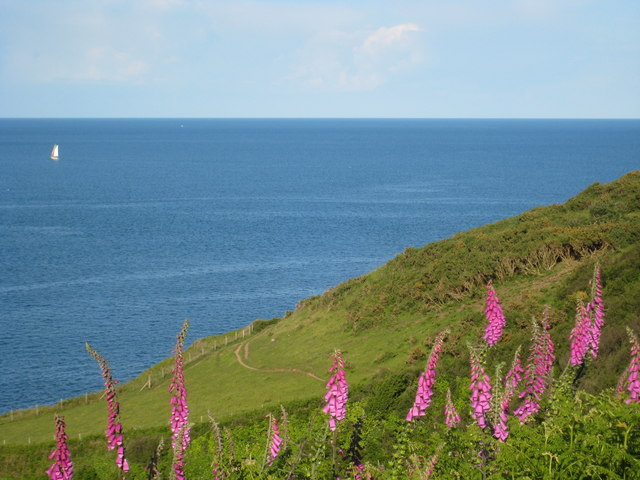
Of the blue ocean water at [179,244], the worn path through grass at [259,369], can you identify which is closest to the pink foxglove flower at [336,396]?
the worn path through grass at [259,369]

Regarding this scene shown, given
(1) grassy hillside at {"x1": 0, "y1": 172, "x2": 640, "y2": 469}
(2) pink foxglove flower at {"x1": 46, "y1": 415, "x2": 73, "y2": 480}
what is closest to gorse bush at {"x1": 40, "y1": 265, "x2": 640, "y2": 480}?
(2) pink foxglove flower at {"x1": 46, "y1": 415, "x2": 73, "y2": 480}

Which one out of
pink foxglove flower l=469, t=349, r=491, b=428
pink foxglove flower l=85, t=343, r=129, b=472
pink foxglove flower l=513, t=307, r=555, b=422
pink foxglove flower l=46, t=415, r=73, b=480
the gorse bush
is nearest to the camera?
the gorse bush

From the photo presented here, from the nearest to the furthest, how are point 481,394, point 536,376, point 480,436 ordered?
1. point 480,436
2. point 481,394
3. point 536,376

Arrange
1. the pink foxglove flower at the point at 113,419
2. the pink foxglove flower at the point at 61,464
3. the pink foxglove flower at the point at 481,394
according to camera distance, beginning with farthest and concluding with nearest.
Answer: the pink foxglove flower at the point at 481,394, the pink foxglove flower at the point at 61,464, the pink foxglove flower at the point at 113,419

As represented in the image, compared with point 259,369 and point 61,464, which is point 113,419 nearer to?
point 61,464

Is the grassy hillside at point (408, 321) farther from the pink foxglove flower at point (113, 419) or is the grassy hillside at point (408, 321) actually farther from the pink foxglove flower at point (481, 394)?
the pink foxglove flower at point (113, 419)

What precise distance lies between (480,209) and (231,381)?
298 ft

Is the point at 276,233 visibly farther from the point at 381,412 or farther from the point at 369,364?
the point at 381,412

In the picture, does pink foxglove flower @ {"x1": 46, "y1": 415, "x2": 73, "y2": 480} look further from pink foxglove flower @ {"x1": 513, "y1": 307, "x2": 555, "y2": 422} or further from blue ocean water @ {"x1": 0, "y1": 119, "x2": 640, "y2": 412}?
blue ocean water @ {"x1": 0, "y1": 119, "x2": 640, "y2": 412}

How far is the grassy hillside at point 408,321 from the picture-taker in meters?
31.1

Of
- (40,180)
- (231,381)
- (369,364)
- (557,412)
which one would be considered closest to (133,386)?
(231,381)

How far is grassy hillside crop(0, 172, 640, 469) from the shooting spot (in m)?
31.1

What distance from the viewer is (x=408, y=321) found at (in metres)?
41.5

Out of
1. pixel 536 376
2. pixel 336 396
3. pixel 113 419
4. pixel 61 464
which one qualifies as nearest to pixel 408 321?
pixel 536 376
